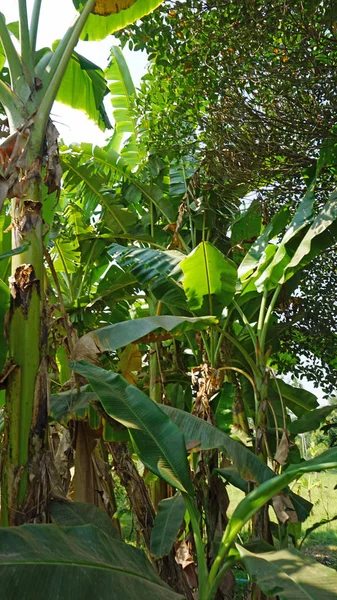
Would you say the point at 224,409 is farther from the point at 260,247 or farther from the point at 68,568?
the point at 68,568

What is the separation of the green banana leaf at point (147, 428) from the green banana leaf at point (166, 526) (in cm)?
39

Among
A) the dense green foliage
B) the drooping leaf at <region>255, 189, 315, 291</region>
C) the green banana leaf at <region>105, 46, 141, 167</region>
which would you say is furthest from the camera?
the green banana leaf at <region>105, 46, 141, 167</region>

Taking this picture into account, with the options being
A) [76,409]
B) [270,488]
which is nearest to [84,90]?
[76,409]

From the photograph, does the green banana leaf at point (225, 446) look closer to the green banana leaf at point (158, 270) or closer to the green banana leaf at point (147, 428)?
the green banana leaf at point (147, 428)

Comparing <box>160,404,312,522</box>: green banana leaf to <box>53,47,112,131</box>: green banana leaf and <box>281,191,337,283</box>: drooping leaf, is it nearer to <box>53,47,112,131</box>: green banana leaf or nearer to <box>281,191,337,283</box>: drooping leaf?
<box>281,191,337,283</box>: drooping leaf

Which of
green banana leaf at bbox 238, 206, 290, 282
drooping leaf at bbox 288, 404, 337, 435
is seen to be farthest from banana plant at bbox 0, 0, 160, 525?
drooping leaf at bbox 288, 404, 337, 435

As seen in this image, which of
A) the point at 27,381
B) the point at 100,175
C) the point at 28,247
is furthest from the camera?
the point at 100,175

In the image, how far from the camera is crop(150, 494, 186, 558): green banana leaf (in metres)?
2.55

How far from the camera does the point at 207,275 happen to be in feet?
11.7

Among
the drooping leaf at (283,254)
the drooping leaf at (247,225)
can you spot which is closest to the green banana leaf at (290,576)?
the drooping leaf at (283,254)

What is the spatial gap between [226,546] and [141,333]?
1117 mm

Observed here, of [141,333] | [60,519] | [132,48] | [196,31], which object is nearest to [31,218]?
[141,333]

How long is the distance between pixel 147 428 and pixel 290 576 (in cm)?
79

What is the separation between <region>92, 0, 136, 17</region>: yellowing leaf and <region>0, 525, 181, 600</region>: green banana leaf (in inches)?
Answer: 118
